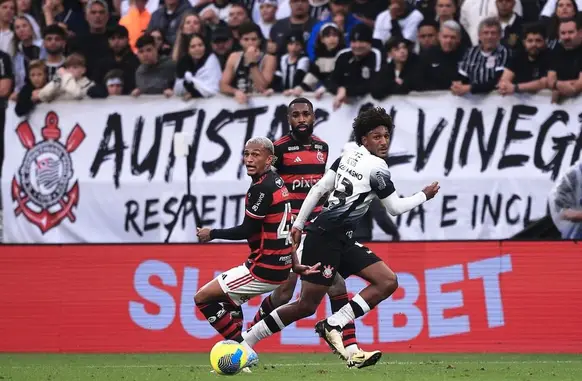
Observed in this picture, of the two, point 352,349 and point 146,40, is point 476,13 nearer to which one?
point 146,40

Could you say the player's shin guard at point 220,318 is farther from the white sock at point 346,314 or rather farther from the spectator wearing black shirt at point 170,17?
the spectator wearing black shirt at point 170,17

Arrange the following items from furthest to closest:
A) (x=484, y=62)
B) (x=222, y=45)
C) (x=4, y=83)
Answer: (x=4, y=83) < (x=222, y=45) < (x=484, y=62)

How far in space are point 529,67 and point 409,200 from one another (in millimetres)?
6884

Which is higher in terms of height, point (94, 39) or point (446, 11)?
point (446, 11)

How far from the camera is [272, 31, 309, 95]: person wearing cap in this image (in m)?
18.8

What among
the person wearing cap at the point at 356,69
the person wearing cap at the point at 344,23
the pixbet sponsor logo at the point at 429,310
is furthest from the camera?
the person wearing cap at the point at 344,23

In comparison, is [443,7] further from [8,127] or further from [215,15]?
[8,127]

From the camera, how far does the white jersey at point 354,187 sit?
11391 mm

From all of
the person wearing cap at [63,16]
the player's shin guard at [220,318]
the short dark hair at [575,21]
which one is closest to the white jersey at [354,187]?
the player's shin guard at [220,318]

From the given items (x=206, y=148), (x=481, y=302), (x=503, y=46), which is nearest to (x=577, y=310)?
(x=481, y=302)

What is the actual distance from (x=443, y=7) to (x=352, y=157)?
735cm

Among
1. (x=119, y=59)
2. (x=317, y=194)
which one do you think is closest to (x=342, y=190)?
(x=317, y=194)

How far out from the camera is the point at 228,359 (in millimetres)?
11297

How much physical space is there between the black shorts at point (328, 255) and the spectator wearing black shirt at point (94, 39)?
361 inches
